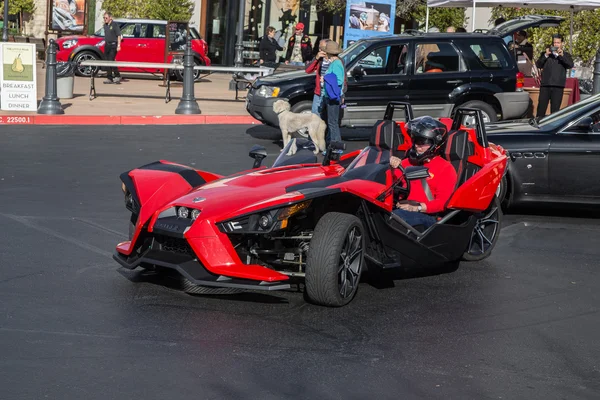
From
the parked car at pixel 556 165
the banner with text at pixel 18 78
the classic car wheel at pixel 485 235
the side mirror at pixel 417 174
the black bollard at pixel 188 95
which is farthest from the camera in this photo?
the black bollard at pixel 188 95

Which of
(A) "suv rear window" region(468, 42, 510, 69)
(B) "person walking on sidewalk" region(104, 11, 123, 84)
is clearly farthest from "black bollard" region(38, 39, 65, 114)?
(B) "person walking on sidewalk" region(104, 11, 123, 84)

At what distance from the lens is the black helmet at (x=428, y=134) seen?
8125mm

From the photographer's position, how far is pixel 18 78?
1875cm

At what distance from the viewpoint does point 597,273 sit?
8.44m

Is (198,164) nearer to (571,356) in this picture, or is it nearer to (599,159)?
(599,159)

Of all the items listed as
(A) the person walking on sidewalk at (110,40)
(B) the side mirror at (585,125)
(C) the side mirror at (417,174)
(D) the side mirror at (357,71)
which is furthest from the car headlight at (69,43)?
(C) the side mirror at (417,174)

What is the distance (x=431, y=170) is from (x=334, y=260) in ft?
6.45

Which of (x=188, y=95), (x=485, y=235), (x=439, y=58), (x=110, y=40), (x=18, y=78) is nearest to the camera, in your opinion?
(x=485, y=235)

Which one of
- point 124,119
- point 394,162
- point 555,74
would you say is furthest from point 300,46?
point 394,162

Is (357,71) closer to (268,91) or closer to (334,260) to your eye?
(268,91)

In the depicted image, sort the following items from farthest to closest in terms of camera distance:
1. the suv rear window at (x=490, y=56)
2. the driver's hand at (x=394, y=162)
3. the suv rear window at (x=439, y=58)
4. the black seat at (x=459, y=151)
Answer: the suv rear window at (x=490, y=56) → the suv rear window at (x=439, y=58) → the black seat at (x=459, y=151) → the driver's hand at (x=394, y=162)

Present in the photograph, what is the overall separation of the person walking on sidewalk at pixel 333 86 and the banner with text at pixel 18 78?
6189 millimetres

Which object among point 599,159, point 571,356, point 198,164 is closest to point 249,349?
point 571,356

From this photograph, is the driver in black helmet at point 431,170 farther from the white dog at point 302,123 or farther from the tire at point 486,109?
the tire at point 486,109
